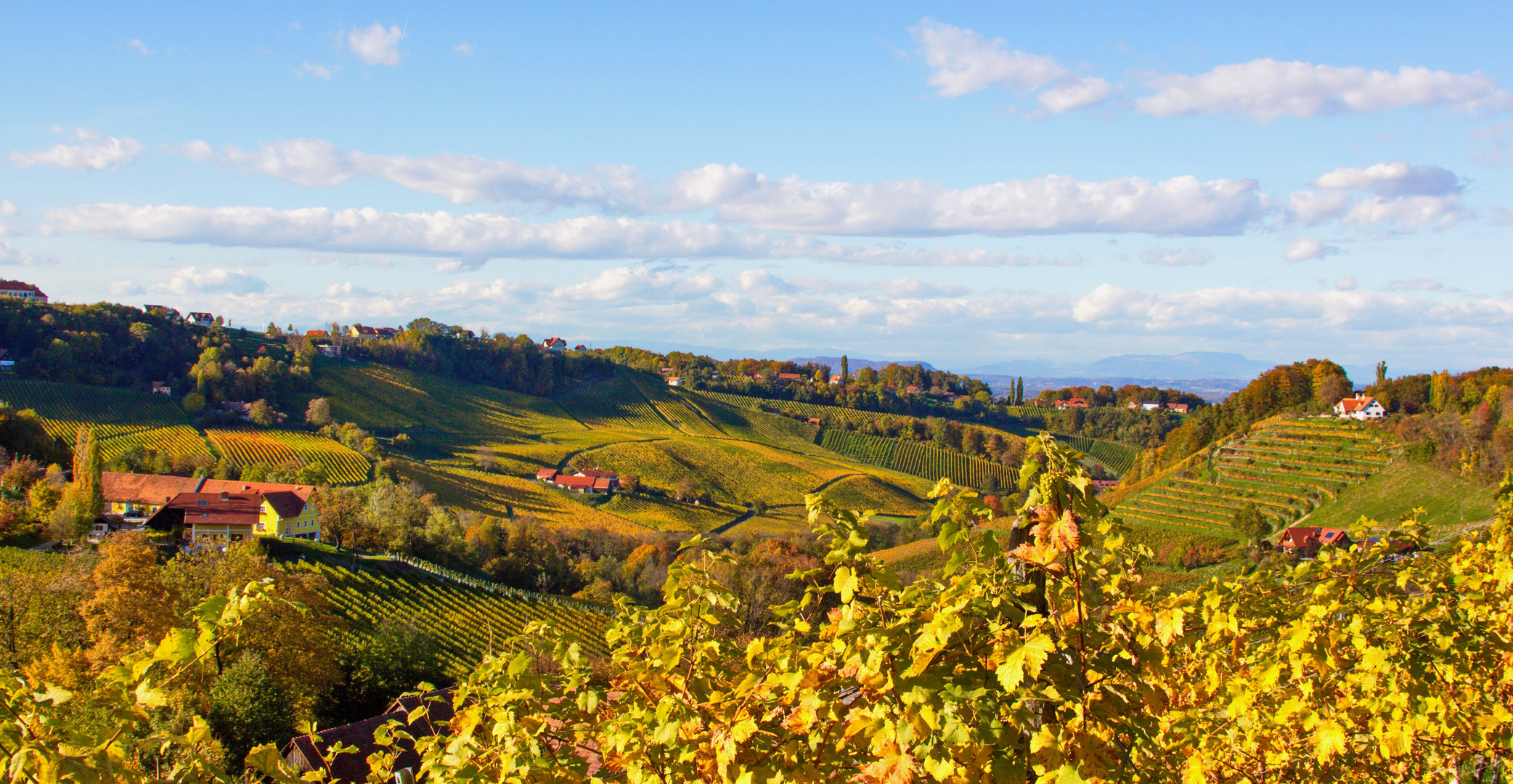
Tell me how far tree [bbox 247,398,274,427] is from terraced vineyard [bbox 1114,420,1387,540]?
211 ft

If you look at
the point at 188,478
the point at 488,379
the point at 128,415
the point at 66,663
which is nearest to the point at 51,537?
the point at 188,478

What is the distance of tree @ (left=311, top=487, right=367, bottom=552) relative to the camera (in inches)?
1556

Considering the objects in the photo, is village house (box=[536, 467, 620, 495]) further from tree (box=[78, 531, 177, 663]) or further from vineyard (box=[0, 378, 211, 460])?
tree (box=[78, 531, 177, 663])

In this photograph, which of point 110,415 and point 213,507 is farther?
point 110,415

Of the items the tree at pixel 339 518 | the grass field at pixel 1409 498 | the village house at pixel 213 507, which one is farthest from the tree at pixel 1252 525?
the village house at pixel 213 507

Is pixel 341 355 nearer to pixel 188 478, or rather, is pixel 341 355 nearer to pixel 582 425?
pixel 582 425

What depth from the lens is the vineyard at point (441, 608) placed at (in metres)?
29.4

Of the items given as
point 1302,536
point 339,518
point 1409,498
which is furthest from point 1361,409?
point 339,518

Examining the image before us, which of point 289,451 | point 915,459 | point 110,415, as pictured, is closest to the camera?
point 289,451

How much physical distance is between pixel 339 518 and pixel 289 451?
2397 centimetres

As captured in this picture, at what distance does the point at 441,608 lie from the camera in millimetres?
32750

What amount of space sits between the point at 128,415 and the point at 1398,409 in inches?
3704

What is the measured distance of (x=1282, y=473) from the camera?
5275cm

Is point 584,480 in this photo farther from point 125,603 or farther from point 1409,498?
point 1409,498
